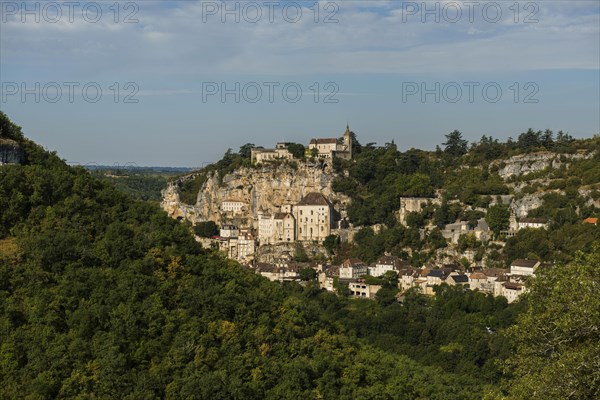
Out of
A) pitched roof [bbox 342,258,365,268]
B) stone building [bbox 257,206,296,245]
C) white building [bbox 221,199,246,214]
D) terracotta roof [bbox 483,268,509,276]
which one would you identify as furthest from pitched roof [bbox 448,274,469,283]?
white building [bbox 221,199,246,214]

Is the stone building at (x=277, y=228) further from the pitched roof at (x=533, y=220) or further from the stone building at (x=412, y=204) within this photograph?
the pitched roof at (x=533, y=220)

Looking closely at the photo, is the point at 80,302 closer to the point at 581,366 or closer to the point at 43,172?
the point at 43,172

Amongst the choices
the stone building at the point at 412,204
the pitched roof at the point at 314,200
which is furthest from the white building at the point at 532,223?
the pitched roof at the point at 314,200

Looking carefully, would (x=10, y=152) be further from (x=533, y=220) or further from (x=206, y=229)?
(x=206, y=229)

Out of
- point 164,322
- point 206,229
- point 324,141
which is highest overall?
point 324,141

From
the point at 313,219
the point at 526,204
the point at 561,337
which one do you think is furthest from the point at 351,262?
the point at 561,337
